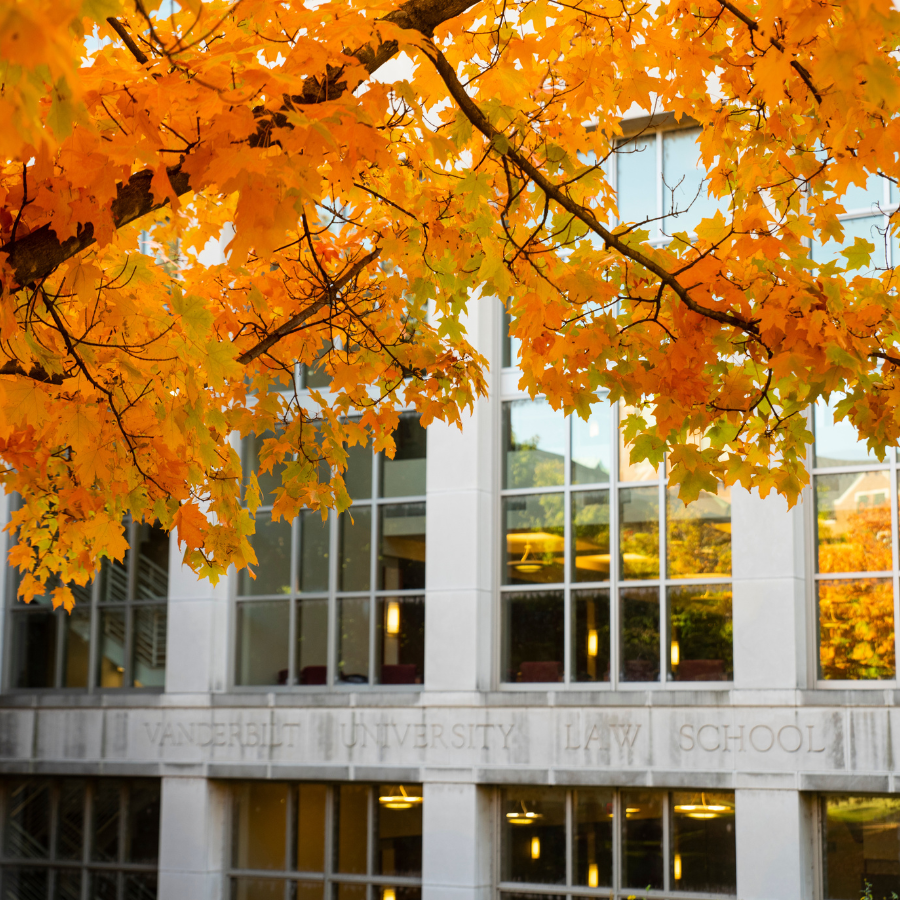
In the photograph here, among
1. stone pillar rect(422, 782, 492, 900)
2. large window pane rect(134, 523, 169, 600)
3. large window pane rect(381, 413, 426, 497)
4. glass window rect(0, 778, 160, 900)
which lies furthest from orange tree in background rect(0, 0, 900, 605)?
glass window rect(0, 778, 160, 900)

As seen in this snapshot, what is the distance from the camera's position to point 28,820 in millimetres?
14898

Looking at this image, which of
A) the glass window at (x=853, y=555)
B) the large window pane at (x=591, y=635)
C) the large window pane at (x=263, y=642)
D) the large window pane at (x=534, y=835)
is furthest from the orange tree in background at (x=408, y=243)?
the large window pane at (x=263, y=642)

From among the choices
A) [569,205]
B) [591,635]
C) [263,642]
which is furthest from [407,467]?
[569,205]

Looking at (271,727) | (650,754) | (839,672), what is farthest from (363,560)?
(839,672)

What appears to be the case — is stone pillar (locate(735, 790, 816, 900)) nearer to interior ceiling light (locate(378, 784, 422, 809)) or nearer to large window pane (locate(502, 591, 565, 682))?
large window pane (locate(502, 591, 565, 682))

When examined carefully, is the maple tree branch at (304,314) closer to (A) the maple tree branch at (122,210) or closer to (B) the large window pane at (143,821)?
(A) the maple tree branch at (122,210)

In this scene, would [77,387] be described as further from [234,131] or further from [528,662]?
[528,662]

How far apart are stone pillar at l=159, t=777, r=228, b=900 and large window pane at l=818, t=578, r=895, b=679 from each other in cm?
727

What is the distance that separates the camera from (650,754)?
37.3 ft

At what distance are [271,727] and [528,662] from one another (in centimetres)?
321

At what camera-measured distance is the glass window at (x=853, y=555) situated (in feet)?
35.6

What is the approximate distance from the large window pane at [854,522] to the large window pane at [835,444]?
0.15 metres

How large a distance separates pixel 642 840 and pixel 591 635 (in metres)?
2.16

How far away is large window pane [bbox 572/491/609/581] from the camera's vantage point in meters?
12.3
